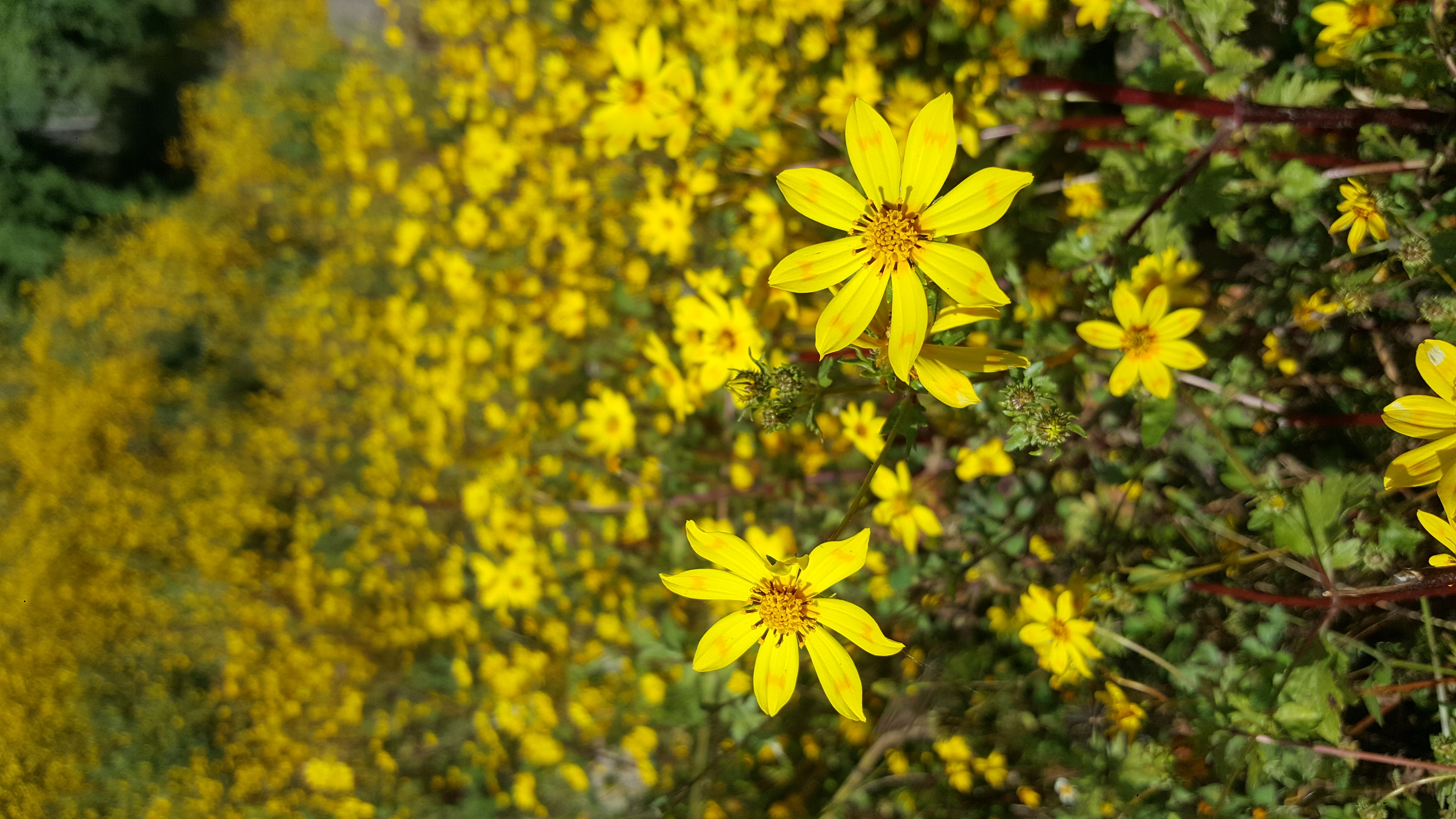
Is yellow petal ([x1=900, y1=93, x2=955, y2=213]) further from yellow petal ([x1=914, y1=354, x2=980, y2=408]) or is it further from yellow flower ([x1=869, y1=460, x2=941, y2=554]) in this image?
yellow flower ([x1=869, y1=460, x2=941, y2=554])

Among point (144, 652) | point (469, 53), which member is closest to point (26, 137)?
point (144, 652)

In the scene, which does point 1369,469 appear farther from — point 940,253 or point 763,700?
point 763,700

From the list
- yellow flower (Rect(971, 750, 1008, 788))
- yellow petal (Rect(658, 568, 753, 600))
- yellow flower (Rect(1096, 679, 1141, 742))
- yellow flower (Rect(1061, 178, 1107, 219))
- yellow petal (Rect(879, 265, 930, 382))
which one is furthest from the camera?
yellow flower (Rect(971, 750, 1008, 788))

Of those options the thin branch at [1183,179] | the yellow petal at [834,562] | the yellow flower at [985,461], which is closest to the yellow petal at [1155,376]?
the thin branch at [1183,179]

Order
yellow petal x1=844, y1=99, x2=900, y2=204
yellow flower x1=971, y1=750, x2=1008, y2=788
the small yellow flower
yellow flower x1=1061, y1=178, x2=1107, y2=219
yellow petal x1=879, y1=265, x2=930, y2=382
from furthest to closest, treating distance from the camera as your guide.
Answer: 1. yellow flower x1=971, y1=750, x2=1008, y2=788
2. yellow flower x1=1061, y1=178, x2=1107, y2=219
3. the small yellow flower
4. yellow petal x1=844, y1=99, x2=900, y2=204
5. yellow petal x1=879, y1=265, x2=930, y2=382

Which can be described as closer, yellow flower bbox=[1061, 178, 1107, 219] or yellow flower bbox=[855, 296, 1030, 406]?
yellow flower bbox=[855, 296, 1030, 406]

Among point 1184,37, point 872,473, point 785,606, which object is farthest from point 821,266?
point 1184,37

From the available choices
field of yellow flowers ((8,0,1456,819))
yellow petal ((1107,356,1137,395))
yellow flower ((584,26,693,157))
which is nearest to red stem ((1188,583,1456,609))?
field of yellow flowers ((8,0,1456,819))
